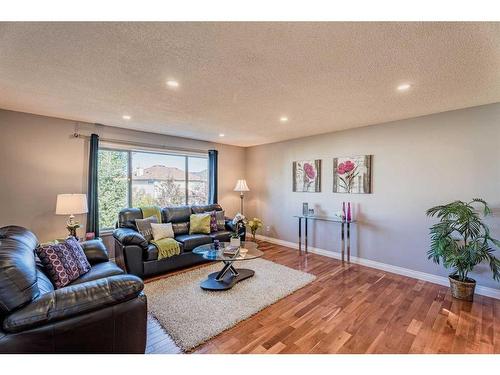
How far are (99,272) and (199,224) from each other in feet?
6.67

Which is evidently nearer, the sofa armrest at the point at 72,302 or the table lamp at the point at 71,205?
the sofa armrest at the point at 72,302

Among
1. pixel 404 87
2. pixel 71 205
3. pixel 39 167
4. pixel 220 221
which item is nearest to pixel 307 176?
pixel 220 221

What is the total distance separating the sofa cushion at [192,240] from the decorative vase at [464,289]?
3.42 metres

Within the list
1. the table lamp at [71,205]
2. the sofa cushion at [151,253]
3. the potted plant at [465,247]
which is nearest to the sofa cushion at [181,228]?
the sofa cushion at [151,253]

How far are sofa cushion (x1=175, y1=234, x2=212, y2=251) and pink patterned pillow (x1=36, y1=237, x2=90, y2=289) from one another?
4.98ft

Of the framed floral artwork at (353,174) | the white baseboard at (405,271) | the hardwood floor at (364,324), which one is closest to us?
the hardwood floor at (364,324)

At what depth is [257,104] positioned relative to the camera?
2.94 metres

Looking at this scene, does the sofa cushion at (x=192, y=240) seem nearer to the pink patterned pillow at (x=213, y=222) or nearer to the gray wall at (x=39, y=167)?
the pink patterned pillow at (x=213, y=222)

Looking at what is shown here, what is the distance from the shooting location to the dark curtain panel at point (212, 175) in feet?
17.7

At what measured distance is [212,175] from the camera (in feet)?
17.9

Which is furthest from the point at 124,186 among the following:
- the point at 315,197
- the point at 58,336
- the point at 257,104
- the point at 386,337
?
the point at 386,337

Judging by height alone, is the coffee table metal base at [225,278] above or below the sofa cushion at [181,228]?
below

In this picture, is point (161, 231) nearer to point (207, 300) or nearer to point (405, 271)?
point (207, 300)

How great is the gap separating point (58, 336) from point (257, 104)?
109 inches
